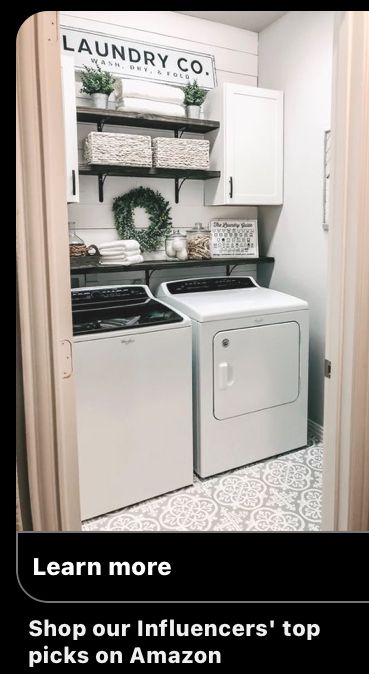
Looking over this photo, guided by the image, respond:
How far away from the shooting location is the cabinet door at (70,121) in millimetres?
2502

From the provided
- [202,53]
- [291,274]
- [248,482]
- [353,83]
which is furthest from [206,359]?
[202,53]

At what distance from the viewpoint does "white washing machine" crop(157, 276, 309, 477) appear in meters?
2.71

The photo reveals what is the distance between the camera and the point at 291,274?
3.36 meters

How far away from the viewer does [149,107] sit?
9.58ft

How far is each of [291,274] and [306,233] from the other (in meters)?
0.30

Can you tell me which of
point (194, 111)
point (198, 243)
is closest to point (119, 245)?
point (198, 243)

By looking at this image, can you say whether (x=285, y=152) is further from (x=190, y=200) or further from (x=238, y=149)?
(x=190, y=200)

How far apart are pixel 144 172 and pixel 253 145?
29.1 inches

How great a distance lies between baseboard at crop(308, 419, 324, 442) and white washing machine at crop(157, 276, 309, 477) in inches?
6.2

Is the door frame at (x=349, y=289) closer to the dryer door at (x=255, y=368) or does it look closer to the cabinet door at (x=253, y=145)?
the dryer door at (x=255, y=368)

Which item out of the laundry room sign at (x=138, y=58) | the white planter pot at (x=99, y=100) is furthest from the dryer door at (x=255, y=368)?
the laundry room sign at (x=138, y=58)

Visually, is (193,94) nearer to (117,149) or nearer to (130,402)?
(117,149)

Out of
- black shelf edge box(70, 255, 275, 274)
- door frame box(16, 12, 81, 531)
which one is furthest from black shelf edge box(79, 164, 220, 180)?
door frame box(16, 12, 81, 531)

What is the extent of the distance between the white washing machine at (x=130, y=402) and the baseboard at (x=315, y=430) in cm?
96
